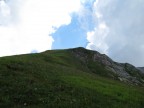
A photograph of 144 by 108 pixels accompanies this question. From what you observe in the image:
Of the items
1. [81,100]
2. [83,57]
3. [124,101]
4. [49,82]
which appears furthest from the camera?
[83,57]

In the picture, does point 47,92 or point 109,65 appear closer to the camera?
point 47,92

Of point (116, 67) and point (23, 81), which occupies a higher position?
point (116, 67)

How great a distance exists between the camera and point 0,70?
49.9 meters

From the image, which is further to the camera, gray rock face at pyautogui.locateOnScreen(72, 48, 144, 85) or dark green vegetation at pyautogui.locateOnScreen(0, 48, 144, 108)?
gray rock face at pyautogui.locateOnScreen(72, 48, 144, 85)

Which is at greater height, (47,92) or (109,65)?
(109,65)

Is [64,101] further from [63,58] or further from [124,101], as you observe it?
[63,58]

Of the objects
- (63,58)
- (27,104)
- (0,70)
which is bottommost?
(27,104)

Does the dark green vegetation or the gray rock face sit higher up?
the gray rock face

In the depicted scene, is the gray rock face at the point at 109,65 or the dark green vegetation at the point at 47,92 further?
the gray rock face at the point at 109,65

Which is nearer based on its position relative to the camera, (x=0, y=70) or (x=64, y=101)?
(x=64, y=101)

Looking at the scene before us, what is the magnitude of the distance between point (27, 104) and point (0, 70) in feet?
51.7

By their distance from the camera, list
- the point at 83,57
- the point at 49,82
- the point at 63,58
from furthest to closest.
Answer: the point at 83,57 → the point at 63,58 → the point at 49,82

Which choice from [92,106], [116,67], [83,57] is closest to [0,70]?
[92,106]

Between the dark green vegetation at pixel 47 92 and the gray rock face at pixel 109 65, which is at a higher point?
the gray rock face at pixel 109 65
